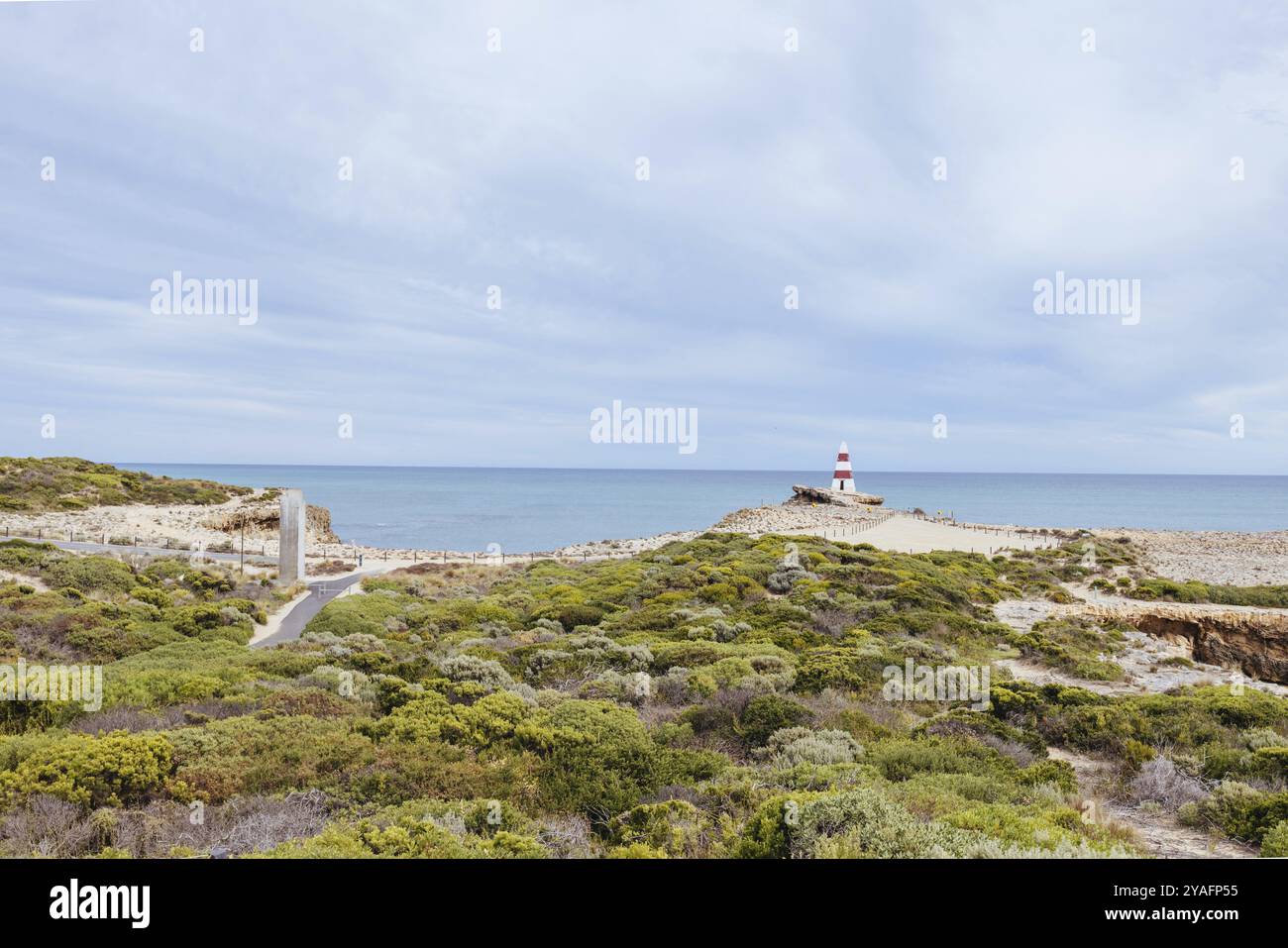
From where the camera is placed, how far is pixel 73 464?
61938 millimetres

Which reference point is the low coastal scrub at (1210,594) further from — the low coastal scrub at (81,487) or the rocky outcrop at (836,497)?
the low coastal scrub at (81,487)

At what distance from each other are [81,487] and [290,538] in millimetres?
39671

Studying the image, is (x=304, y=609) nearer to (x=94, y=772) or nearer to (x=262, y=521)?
(x=94, y=772)

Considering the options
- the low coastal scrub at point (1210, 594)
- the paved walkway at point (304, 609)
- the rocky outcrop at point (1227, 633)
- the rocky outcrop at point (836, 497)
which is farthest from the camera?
the rocky outcrop at point (836, 497)

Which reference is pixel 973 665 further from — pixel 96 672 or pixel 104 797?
pixel 96 672

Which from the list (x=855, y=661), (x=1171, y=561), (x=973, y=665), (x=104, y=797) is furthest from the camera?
(x=1171, y=561)

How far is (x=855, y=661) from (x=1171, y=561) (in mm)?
40653

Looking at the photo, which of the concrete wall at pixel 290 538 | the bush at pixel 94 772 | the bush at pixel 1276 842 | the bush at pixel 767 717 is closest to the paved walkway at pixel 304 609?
the concrete wall at pixel 290 538

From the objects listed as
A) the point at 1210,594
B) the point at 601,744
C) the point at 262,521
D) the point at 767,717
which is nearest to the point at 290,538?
the point at 601,744

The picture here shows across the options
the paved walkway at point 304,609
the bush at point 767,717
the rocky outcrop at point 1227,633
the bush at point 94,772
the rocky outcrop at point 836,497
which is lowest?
the rocky outcrop at point 1227,633

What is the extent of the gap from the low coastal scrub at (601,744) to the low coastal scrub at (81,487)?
39.0 meters

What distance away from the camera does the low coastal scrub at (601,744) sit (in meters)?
5.27
